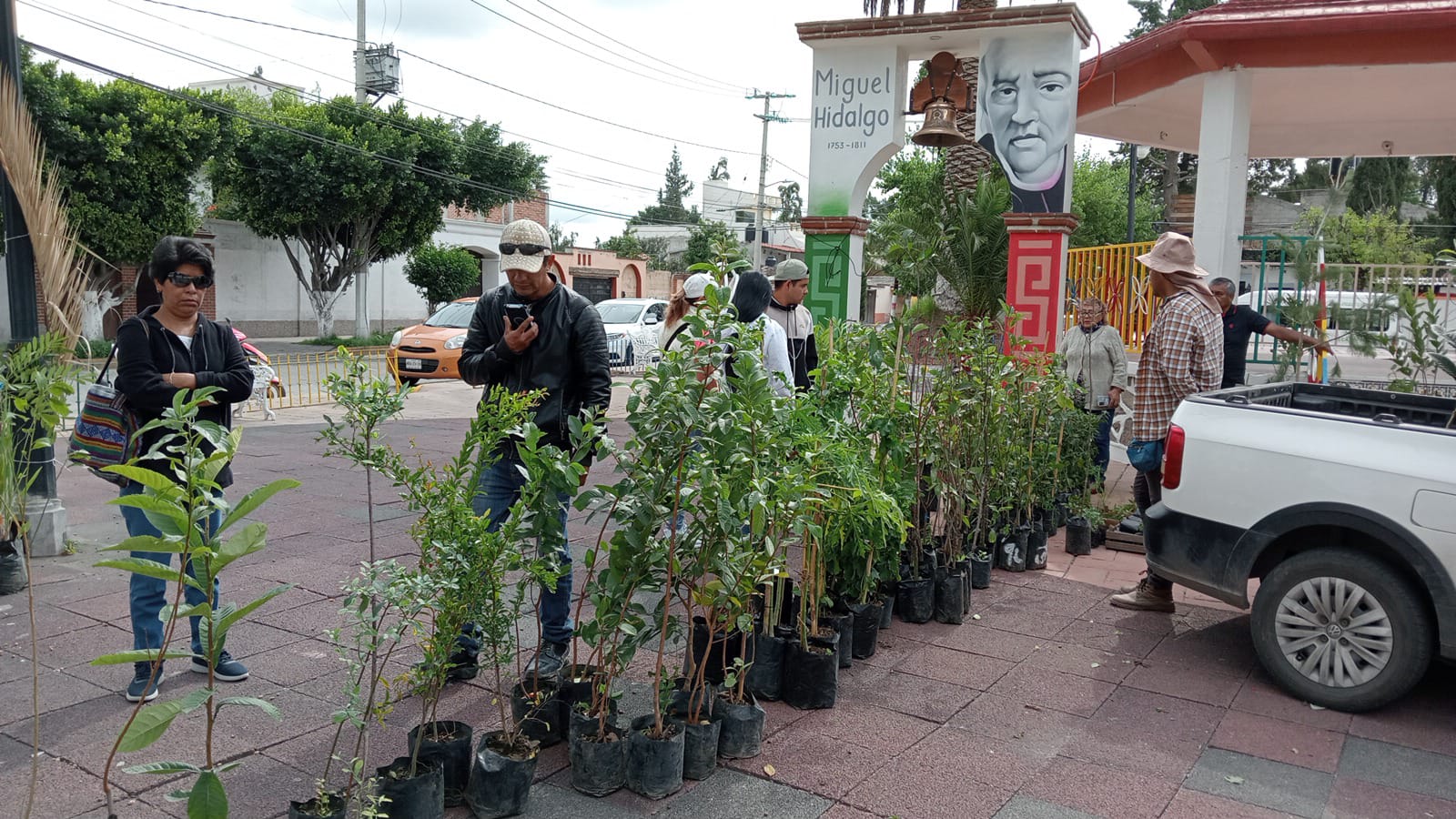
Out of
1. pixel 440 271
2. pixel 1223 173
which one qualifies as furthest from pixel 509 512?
pixel 440 271

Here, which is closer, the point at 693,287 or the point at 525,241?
the point at 525,241

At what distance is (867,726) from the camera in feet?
12.7

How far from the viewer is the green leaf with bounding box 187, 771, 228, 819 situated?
2.14 m

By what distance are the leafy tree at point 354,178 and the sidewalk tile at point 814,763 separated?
23.6 metres

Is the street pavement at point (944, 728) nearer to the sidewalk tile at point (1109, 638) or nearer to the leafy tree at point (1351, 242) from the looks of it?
the sidewalk tile at point (1109, 638)

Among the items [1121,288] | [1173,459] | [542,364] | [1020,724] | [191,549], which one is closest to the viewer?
[191,549]

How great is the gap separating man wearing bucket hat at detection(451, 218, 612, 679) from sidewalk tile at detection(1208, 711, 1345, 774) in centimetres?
266

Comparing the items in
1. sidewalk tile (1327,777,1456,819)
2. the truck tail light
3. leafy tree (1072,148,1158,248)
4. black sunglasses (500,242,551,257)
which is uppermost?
leafy tree (1072,148,1158,248)

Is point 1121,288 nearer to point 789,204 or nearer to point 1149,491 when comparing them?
point 1149,491

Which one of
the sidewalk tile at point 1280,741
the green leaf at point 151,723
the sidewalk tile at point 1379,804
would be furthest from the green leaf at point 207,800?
the sidewalk tile at point 1280,741

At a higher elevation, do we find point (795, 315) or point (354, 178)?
point (354, 178)

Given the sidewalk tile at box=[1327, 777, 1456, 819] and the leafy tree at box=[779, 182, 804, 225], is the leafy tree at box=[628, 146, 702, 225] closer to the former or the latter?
the leafy tree at box=[779, 182, 804, 225]

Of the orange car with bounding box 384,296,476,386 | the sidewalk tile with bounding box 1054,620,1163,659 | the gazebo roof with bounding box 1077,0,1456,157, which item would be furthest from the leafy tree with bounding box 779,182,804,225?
the sidewalk tile with bounding box 1054,620,1163,659

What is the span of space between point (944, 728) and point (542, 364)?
2.18 metres
